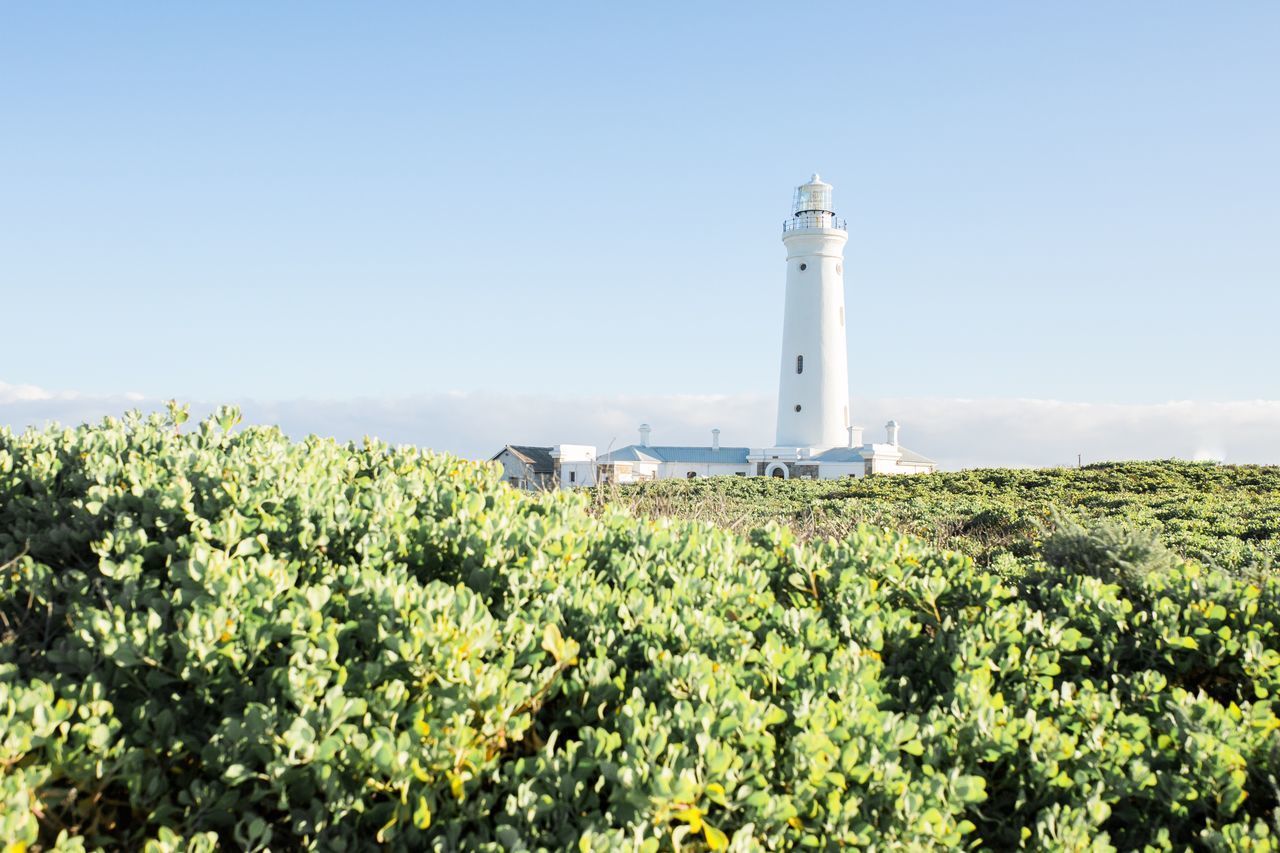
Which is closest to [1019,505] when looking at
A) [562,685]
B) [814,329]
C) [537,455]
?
[562,685]

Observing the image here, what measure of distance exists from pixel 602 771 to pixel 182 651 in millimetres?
1482

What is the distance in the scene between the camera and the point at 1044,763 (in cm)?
354

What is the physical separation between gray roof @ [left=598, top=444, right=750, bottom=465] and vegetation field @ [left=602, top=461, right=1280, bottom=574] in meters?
22.0

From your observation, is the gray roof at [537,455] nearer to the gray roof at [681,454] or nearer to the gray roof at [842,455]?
the gray roof at [681,454]

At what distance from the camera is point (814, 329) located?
39.3 meters

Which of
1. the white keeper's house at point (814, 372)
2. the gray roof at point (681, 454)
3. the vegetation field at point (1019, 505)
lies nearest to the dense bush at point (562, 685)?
the vegetation field at point (1019, 505)

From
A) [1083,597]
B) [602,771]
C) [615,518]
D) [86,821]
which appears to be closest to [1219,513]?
[1083,597]

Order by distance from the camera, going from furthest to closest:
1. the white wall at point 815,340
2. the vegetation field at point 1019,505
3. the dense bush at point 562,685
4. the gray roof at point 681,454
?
the gray roof at point 681,454 < the white wall at point 815,340 < the vegetation field at point 1019,505 < the dense bush at point 562,685

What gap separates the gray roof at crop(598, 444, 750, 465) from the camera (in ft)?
152

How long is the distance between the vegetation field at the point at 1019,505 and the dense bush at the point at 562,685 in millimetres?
3309

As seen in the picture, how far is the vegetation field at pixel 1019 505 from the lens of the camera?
412 inches

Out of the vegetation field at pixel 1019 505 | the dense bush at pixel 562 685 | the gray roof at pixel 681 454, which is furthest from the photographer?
the gray roof at pixel 681 454

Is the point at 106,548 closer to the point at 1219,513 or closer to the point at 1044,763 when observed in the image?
the point at 1044,763

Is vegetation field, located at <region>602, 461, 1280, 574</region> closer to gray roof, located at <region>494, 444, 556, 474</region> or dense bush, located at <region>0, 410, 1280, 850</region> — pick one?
dense bush, located at <region>0, 410, 1280, 850</region>
